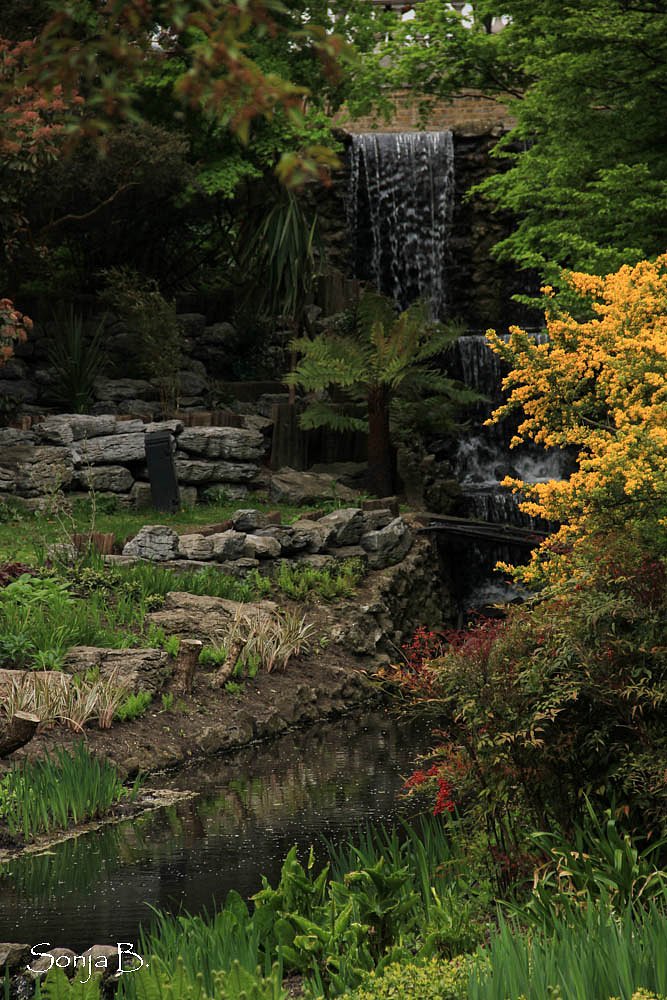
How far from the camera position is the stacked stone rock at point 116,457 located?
17.7m

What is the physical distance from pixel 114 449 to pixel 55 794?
32.7 ft

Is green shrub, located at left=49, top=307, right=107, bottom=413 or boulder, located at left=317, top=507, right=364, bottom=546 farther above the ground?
green shrub, located at left=49, top=307, right=107, bottom=413

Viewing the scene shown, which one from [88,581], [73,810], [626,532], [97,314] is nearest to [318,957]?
[626,532]

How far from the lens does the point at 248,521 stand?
51.8 ft

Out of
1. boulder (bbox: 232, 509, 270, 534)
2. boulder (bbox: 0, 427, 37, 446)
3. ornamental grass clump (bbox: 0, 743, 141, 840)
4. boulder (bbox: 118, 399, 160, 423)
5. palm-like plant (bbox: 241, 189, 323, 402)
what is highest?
palm-like plant (bbox: 241, 189, 323, 402)

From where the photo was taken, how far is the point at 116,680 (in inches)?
445

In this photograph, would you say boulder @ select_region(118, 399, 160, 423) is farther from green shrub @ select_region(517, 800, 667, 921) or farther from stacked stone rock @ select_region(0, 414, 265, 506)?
green shrub @ select_region(517, 800, 667, 921)

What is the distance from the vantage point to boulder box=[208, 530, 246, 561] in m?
14.8

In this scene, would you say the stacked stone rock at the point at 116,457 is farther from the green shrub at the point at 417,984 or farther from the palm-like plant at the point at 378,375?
the green shrub at the point at 417,984

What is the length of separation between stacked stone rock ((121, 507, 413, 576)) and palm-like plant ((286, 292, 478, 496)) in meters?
2.30

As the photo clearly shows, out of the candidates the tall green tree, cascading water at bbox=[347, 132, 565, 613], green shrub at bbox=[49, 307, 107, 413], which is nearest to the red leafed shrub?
the tall green tree

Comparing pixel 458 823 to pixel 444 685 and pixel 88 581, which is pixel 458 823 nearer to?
pixel 444 685

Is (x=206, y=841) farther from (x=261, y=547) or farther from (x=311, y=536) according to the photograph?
(x=311, y=536)

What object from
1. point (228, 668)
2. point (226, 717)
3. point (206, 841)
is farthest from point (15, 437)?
point (206, 841)
